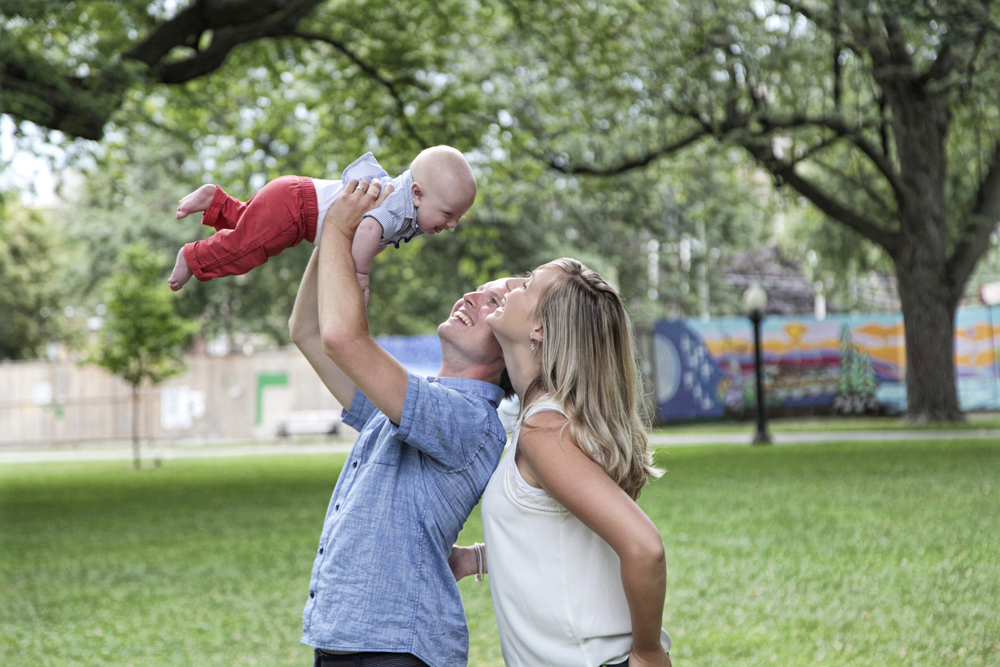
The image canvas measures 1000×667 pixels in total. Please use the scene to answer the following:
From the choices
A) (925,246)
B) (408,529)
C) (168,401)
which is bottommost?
(168,401)

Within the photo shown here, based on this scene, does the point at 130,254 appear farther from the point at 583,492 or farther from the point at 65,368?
the point at 583,492

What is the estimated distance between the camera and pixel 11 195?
12.1m

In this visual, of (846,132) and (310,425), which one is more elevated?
(846,132)

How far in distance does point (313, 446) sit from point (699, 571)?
19402mm

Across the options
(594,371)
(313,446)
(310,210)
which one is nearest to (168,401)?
(313,446)

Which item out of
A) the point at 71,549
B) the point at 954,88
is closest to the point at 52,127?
the point at 71,549

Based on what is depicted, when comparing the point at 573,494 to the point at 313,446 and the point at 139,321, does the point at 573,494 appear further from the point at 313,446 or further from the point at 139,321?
the point at 313,446

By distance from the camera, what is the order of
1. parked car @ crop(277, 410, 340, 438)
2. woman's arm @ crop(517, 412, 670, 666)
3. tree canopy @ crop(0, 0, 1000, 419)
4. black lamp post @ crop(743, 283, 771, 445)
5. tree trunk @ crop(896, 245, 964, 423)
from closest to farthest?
woman's arm @ crop(517, 412, 670, 666), tree canopy @ crop(0, 0, 1000, 419), black lamp post @ crop(743, 283, 771, 445), tree trunk @ crop(896, 245, 964, 423), parked car @ crop(277, 410, 340, 438)

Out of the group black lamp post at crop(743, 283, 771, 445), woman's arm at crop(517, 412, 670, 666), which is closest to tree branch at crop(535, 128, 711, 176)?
black lamp post at crop(743, 283, 771, 445)

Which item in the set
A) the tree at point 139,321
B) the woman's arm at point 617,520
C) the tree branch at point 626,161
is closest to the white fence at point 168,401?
the tree at point 139,321

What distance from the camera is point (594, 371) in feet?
6.37

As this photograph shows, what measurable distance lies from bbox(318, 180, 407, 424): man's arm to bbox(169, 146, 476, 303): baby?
0.26 metres

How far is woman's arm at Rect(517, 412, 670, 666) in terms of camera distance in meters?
1.77

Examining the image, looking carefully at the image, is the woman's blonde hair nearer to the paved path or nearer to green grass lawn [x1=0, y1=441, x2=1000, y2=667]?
green grass lawn [x1=0, y1=441, x2=1000, y2=667]
